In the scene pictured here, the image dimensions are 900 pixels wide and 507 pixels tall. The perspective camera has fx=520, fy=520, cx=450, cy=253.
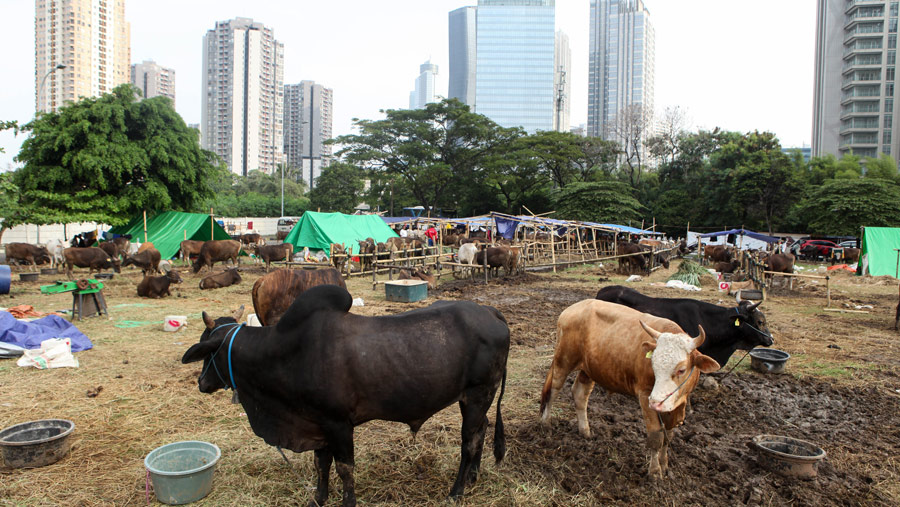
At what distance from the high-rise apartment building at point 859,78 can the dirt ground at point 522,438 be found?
68.5 metres

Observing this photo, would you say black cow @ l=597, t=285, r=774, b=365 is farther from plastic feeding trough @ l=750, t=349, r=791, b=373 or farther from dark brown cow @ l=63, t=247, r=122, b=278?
dark brown cow @ l=63, t=247, r=122, b=278

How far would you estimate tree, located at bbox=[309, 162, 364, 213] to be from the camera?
5022 centimetres

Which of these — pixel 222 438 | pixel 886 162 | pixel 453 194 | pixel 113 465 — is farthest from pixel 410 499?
pixel 886 162

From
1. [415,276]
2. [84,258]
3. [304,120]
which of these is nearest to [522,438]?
[415,276]

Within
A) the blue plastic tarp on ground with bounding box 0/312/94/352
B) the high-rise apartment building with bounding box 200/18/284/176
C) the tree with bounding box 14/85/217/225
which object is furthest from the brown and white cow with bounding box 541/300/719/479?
the high-rise apartment building with bounding box 200/18/284/176

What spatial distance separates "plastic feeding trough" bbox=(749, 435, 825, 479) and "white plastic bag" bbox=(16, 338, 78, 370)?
27.7ft

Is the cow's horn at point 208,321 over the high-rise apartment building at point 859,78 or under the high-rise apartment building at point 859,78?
under

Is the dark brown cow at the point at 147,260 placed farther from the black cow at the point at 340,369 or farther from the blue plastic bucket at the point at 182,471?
the black cow at the point at 340,369

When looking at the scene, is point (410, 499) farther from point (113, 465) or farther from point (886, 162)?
point (886, 162)

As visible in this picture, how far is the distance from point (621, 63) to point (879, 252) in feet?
324

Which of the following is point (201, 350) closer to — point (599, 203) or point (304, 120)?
point (599, 203)

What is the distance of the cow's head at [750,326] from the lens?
20.5 feet

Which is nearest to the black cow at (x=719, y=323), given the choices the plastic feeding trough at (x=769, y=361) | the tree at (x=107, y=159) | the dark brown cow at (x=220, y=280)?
the plastic feeding trough at (x=769, y=361)

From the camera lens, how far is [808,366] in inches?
311
